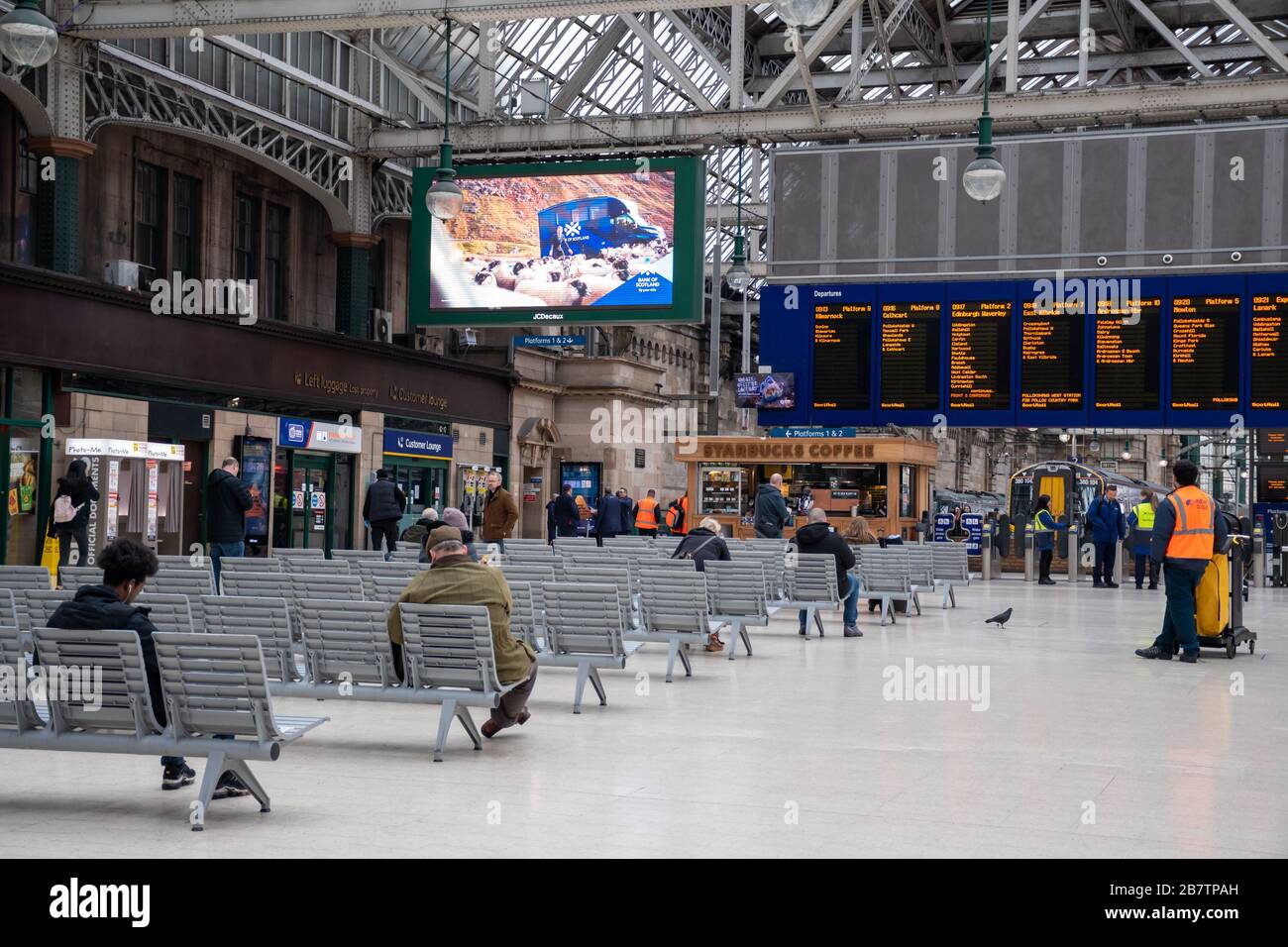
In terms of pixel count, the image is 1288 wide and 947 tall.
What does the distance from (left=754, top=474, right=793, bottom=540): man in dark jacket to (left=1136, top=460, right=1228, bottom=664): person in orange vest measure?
19.5 ft

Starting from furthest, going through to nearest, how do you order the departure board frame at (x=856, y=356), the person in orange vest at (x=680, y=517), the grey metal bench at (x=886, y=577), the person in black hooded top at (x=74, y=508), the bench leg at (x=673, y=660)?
the person in orange vest at (x=680, y=517)
the departure board frame at (x=856, y=356)
the grey metal bench at (x=886, y=577)
the person in black hooded top at (x=74, y=508)
the bench leg at (x=673, y=660)

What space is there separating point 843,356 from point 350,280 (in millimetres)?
11775

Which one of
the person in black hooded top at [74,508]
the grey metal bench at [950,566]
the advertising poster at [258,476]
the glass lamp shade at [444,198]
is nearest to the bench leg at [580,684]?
the glass lamp shade at [444,198]

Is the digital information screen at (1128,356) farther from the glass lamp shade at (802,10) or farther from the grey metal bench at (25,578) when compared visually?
the grey metal bench at (25,578)

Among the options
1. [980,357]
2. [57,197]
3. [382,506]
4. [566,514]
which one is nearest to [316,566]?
[382,506]

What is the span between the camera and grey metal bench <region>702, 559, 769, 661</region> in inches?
570

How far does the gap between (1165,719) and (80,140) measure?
1771cm

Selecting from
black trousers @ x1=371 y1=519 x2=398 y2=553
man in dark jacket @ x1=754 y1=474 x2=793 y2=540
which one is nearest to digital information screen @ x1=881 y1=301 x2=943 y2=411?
man in dark jacket @ x1=754 y1=474 x2=793 y2=540

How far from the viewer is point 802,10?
475 inches

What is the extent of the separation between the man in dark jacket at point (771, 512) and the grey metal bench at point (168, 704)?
12.8 meters

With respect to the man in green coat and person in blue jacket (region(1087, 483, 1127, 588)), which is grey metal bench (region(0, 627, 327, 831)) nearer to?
the man in green coat

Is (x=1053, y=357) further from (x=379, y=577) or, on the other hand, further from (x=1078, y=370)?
(x=379, y=577)

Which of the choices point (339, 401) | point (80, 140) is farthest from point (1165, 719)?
point (339, 401)

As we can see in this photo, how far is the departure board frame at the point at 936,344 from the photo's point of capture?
23.0m
